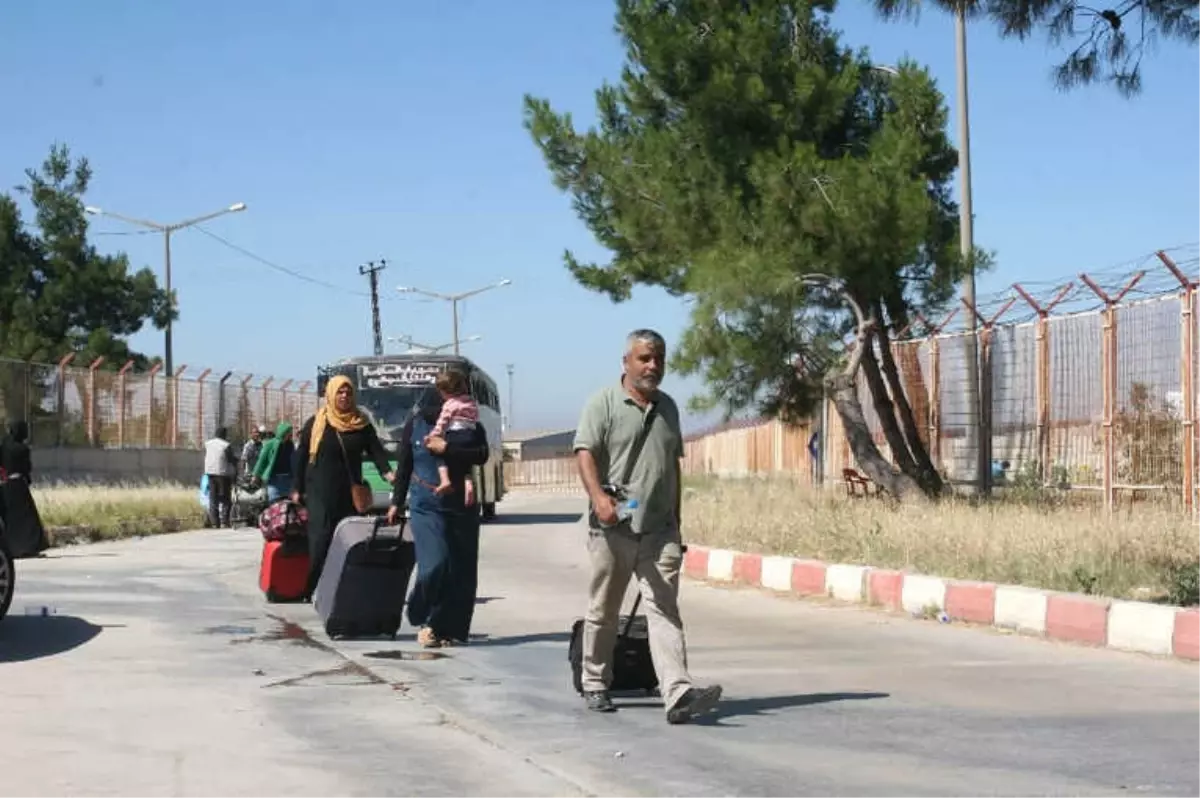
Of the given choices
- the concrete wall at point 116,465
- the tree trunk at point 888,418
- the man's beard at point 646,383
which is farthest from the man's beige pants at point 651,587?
the concrete wall at point 116,465

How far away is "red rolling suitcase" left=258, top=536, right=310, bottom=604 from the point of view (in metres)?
13.7

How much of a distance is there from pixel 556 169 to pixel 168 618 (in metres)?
13.5

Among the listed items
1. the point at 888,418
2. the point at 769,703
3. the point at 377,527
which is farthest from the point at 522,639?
the point at 888,418

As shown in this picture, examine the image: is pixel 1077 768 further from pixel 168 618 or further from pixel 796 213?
pixel 796 213

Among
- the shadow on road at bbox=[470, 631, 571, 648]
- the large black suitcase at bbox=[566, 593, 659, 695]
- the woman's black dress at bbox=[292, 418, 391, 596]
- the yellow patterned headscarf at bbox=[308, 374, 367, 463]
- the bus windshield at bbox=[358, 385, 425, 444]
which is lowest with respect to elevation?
the shadow on road at bbox=[470, 631, 571, 648]

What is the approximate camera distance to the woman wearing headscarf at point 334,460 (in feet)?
40.2

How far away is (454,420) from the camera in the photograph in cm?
1113

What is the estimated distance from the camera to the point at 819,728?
8.09 metres

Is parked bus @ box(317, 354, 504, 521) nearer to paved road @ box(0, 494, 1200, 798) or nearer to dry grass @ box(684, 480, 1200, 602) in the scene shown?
dry grass @ box(684, 480, 1200, 602)

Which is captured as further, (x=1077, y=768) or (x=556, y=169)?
(x=556, y=169)

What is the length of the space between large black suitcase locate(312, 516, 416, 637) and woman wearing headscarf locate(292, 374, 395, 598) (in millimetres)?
606

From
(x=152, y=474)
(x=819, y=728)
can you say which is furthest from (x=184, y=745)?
(x=152, y=474)

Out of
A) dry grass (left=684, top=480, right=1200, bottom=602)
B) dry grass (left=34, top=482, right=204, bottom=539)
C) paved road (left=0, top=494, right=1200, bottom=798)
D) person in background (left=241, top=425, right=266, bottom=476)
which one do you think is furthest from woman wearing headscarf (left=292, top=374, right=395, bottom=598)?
person in background (left=241, top=425, right=266, bottom=476)

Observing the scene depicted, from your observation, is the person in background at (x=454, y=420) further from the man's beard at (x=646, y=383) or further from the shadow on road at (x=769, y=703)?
the man's beard at (x=646, y=383)
